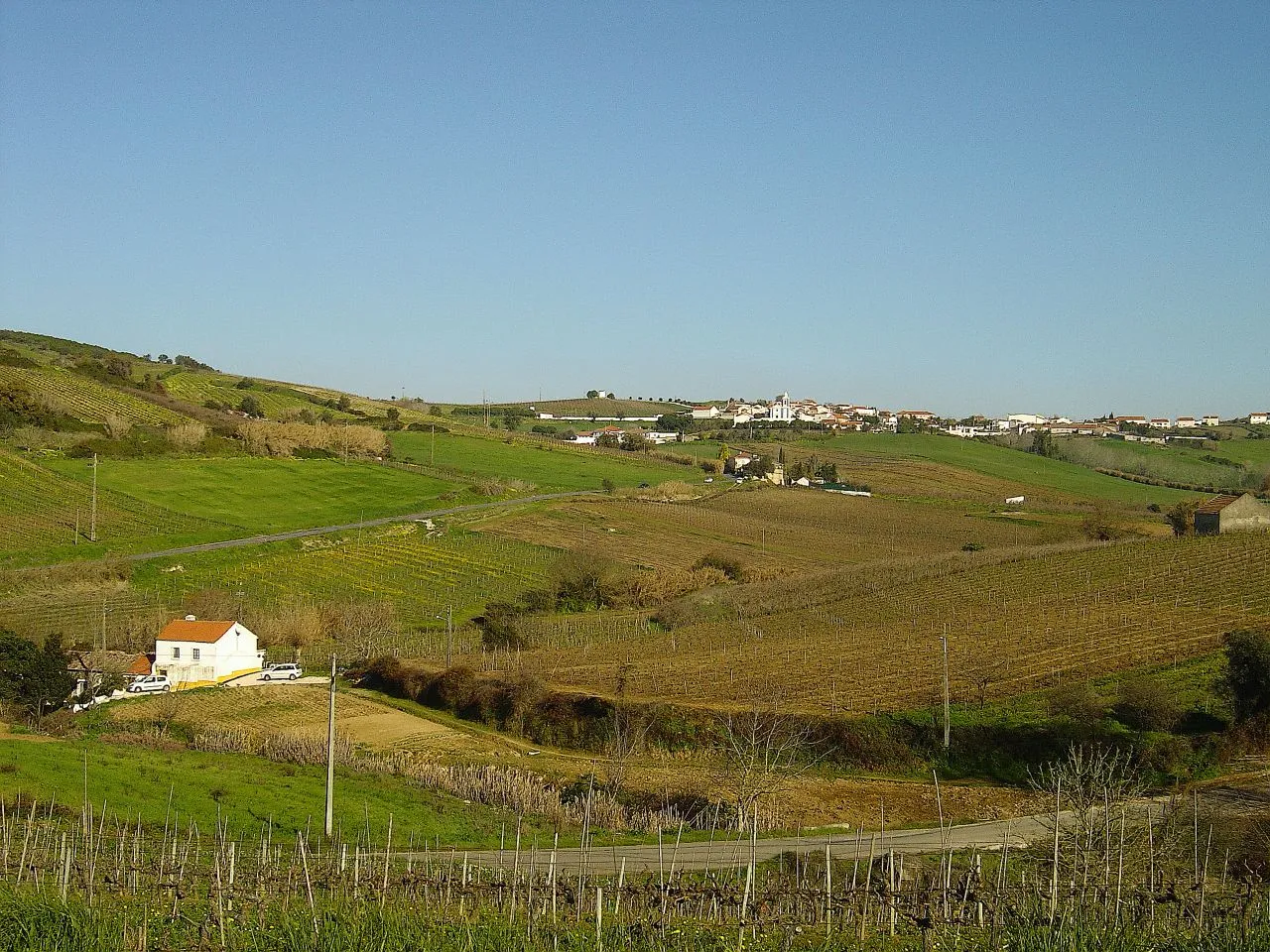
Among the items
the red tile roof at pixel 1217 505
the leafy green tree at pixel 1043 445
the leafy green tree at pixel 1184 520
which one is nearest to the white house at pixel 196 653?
the leafy green tree at pixel 1184 520

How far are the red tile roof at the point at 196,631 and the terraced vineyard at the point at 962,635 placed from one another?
1235 cm

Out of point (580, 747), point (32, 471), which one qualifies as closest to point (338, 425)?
point (32, 471)

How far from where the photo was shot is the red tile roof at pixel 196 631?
161ft

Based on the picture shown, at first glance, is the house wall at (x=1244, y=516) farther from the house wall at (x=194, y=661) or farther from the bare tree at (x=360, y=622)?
the house wall at (x=194, y=661)

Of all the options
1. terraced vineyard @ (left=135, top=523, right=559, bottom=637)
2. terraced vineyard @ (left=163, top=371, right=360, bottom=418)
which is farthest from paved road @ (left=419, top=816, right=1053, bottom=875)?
terraced vineyard @ (left=163, top=371, right=360, bottom=418)

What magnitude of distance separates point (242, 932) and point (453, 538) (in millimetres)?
65080

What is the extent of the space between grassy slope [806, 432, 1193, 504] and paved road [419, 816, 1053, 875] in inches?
3378

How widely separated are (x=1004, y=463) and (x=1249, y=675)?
99994mm

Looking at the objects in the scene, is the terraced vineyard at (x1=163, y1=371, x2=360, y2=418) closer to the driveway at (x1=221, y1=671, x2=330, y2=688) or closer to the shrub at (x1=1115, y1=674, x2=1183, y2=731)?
the driveway at (x1=221, y1=671, x2=330, y2=688)

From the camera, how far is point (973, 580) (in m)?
60.9

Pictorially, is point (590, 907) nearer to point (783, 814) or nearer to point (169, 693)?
point (783, 814)

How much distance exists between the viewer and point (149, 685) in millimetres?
46500

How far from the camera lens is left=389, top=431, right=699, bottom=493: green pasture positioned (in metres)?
105

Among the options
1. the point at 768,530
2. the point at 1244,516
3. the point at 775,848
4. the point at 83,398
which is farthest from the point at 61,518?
the point at 1244,516
